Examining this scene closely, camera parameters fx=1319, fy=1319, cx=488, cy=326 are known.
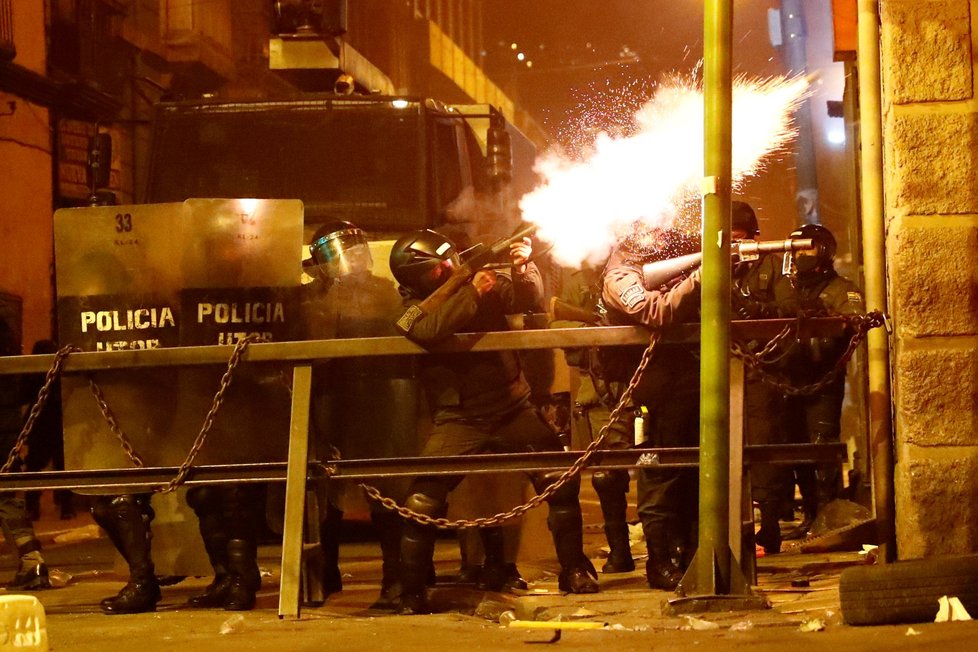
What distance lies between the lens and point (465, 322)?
20.8 feet

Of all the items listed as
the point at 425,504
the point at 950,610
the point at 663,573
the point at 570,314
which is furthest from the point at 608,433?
the point at 950,610

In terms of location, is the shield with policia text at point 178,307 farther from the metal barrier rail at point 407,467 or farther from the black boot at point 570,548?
the black boot at point 570,548

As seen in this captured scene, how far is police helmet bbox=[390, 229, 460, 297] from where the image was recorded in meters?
6.73

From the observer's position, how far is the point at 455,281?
256 inches

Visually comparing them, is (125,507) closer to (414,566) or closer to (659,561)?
(414,566)

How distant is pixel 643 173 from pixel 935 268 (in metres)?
1.90

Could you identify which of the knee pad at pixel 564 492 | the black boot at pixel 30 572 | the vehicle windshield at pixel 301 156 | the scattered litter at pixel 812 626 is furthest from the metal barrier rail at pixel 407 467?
the vehicle windshield at pixel 301 156

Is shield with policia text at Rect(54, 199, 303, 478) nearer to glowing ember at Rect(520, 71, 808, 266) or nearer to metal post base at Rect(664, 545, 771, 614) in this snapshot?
glowing ember at Rect(520, 71, 808, 266)

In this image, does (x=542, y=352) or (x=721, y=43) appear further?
(x=542, y=352)

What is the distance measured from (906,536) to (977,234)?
146cm

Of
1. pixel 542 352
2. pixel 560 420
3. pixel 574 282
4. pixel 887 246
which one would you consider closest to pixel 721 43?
pixel 887 246

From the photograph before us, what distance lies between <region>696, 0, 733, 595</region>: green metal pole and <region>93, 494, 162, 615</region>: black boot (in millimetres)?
2897

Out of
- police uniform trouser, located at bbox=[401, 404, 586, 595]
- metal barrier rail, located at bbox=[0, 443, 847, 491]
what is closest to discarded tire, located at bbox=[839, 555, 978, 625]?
metal barrier rail, located at bbox=[0, 443, 847, 491]

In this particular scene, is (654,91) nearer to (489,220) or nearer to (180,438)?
(489,220)
